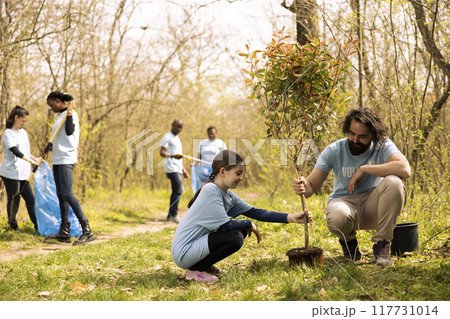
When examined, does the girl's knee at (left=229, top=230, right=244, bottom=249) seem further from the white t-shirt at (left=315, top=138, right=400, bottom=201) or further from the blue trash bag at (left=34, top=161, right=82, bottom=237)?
the blue trash bag at (left=34, top=161, right=82, bottom=237)

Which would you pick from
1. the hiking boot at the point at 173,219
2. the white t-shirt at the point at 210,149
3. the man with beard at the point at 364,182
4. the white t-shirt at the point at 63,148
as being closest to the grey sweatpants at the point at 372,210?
the man with beard at the point at 364,182

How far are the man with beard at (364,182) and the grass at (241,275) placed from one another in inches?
10.2

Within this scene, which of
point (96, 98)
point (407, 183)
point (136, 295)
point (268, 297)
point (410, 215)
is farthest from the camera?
point (96, 98)

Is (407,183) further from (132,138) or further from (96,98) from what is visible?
(132,138)

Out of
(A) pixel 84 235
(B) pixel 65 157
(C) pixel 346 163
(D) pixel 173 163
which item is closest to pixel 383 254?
(C) pixel 346 163

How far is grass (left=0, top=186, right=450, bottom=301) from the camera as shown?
261cm

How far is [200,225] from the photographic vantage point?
315 cm

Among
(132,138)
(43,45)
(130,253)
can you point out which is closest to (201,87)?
(132,138)

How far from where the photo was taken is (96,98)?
9.12 m

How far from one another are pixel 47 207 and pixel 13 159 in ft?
2.52

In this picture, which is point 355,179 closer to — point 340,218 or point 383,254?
point 340,218

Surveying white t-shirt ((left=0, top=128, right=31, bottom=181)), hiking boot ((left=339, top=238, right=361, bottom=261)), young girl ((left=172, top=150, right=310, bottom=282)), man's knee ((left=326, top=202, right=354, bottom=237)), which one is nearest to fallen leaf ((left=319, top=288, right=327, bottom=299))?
young girl ((left=172, top=150, right=310, bottom=282))

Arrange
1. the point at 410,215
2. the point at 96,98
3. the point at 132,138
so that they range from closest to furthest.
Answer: the point at 410,215 < the point at 96,98 < the point at 132,138

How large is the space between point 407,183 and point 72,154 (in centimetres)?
395
